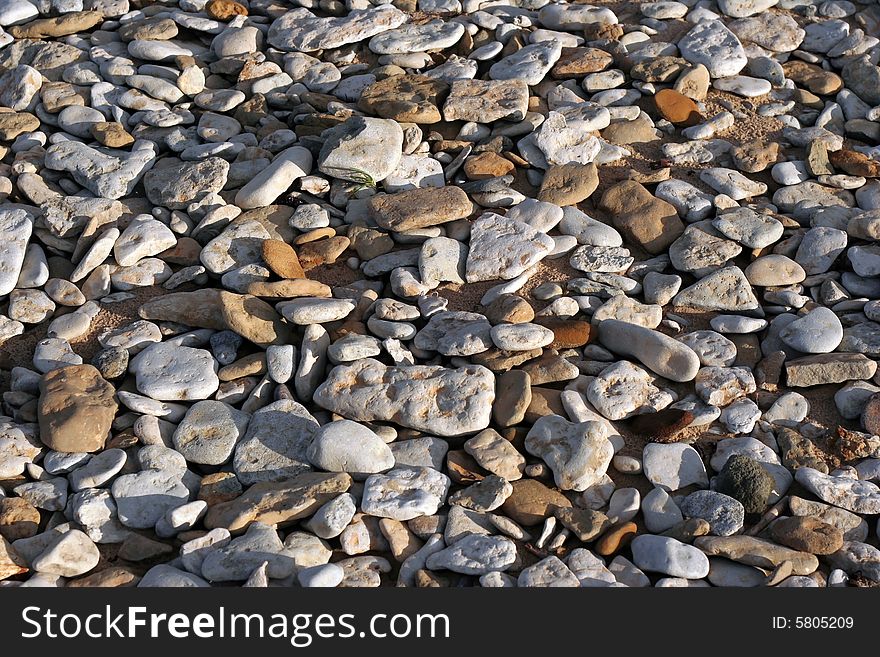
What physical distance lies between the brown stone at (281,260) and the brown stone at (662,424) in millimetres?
1450

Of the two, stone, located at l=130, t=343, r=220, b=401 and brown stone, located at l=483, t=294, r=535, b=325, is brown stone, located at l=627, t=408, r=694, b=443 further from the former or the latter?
stone, located at l=130, t=343, r=220, b=401

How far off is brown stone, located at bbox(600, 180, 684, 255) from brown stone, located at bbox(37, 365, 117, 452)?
2.14 m

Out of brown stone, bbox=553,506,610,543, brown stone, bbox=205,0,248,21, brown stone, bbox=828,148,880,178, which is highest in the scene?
brown stone, bbox=205,0,248,21

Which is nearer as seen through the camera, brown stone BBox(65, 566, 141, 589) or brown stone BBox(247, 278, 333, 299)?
brown stone BBox(65, 566, 141, 589)

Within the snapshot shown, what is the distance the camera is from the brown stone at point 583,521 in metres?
2.99

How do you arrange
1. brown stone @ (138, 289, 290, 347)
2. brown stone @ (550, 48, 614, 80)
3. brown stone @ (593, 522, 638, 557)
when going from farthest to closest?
brown stone @ (550, 48, 614, 80) < brown stone @ (138, 289, 290, 347) < brown stone @ (593, 522, 638, 557)

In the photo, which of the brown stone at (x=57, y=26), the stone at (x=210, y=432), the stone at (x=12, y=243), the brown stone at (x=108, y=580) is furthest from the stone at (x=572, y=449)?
the brown stone at (x=57, y=26)

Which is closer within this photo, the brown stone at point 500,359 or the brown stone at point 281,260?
the brown stone at point 500,359

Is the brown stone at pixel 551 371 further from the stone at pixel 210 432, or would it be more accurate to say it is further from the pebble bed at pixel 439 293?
the stone at pixel 210 432

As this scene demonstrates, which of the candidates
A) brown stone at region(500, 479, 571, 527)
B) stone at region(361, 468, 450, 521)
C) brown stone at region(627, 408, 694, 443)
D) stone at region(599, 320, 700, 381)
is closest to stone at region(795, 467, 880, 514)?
brown stone at region(627, 408, 694, 443)

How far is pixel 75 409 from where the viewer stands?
130 inches

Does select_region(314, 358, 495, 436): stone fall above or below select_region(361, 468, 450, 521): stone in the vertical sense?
above

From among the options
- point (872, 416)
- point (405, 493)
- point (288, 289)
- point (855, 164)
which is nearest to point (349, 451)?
point (405, 493)

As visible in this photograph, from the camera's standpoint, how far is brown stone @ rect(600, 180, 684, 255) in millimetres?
3998
